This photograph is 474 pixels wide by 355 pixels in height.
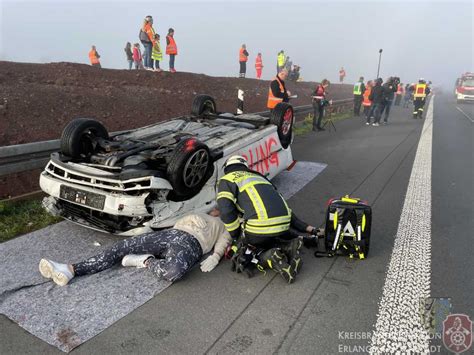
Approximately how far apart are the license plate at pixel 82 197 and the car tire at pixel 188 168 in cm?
73

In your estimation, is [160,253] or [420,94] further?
[420,94]

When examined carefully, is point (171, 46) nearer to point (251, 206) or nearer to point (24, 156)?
point (24, 156)

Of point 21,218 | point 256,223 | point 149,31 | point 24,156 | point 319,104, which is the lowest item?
point 21,218

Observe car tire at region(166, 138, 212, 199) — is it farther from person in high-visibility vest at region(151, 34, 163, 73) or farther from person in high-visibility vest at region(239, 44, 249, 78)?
person in high-visibility vest at region(239, 44, 249, 78)

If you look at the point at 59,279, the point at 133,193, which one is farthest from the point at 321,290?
the point at 59,279

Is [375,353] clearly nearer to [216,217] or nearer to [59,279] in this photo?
[216,217]

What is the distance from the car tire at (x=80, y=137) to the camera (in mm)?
4434

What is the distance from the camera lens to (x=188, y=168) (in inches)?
155

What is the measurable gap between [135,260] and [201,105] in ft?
12.3

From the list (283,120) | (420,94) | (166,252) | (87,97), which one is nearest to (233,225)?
(166,252)

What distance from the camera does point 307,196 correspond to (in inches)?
222

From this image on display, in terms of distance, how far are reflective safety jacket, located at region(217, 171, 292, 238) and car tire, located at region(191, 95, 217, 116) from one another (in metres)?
3.20

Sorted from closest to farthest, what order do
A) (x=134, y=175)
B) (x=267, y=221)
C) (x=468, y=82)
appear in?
1. (x=267, y=221)
2. (x=134, y=175)
3. (x=468, y=82)

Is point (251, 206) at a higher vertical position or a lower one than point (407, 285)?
higher
